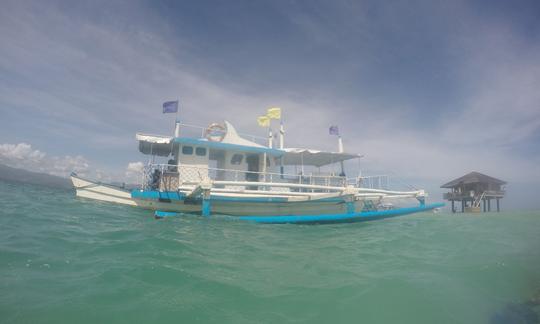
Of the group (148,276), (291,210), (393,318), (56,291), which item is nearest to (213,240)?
(148,276)

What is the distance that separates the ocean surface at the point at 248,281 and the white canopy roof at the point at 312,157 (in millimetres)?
7829

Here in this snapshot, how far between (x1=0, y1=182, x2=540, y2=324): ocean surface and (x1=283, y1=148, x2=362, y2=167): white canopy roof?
308 inches

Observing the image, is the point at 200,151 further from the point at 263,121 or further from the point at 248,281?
the point at 248,281

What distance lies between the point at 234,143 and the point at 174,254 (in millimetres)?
8902

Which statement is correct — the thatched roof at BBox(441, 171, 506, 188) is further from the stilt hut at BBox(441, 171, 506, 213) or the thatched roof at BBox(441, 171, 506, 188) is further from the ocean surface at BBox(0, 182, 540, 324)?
the ocean surface at BBox(0, 182, 540, 324)

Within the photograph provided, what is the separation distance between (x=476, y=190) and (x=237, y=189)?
3523 centimetres

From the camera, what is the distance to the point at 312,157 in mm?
15141

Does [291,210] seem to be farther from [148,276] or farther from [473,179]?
[473,179]

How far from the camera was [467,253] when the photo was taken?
577 cm

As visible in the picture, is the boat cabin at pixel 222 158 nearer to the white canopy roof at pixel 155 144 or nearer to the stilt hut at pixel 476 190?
the white canopy roof at pixel 155 144

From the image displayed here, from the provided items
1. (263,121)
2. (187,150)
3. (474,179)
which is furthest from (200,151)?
(474,179)

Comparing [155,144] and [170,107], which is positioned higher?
[170,107]

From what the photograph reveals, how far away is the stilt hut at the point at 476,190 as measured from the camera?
103ft

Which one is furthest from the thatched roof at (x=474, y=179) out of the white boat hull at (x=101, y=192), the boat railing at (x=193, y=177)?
the white boat hull at (x=101, y=192)
